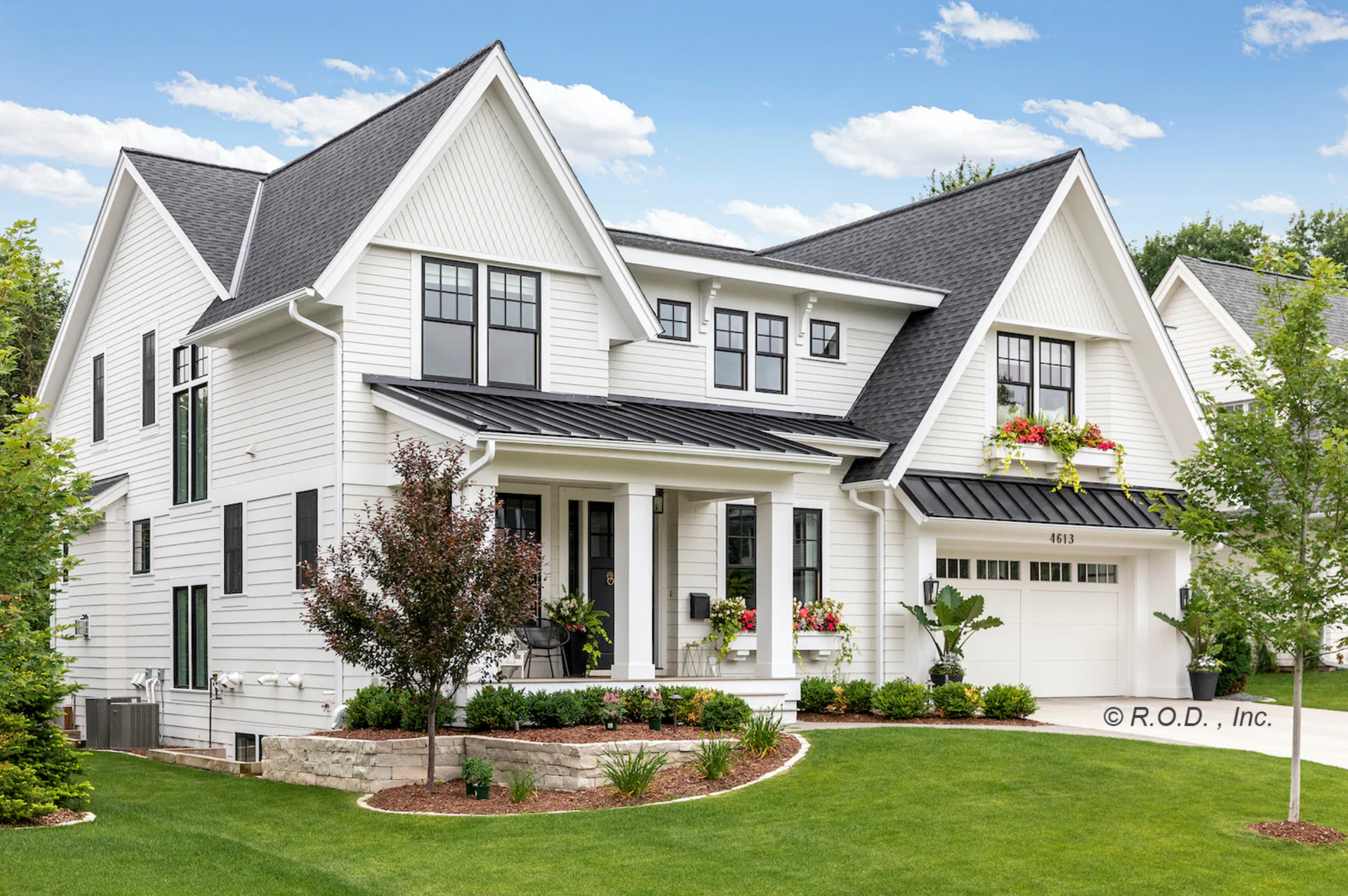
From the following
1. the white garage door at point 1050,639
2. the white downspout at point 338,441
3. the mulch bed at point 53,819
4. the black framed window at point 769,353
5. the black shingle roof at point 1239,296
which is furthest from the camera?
the black shingle roof at point 1239,296

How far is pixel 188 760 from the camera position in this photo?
17734 mm

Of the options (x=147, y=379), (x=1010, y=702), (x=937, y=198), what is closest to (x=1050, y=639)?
(x=1010, y=702)

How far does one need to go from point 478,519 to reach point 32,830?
4.79 metres

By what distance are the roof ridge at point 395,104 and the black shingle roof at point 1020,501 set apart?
27.6ft

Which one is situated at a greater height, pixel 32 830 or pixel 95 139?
pixel 95 139

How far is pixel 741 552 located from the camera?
2034cm

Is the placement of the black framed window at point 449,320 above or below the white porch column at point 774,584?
above

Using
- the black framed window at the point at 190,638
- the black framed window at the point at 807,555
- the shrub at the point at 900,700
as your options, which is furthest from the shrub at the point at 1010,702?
the black framed window at the point at 190,638

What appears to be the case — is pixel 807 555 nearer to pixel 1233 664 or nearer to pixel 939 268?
pixel 939 268

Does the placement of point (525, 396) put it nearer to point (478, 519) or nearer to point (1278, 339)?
point (478, 519)

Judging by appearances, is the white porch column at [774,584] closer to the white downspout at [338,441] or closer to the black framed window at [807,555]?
the black framed window at [807,555]

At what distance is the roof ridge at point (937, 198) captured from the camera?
22.4 metres

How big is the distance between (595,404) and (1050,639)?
360 inches

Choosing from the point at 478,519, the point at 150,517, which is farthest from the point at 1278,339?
the point at 150,517
